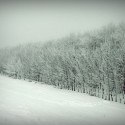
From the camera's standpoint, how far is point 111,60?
129 ft

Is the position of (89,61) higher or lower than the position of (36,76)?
higher

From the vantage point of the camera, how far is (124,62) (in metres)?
39.5

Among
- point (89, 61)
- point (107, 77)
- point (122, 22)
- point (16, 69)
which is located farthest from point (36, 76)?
point (122, 22)

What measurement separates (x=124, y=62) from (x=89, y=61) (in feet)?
38.3

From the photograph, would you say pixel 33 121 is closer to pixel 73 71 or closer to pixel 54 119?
pixel 54 119

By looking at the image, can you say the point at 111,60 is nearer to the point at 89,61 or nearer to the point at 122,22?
the point at 89,61

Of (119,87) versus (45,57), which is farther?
(45,57)

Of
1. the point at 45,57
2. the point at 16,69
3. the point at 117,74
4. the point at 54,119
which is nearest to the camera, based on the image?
the point at 54,119

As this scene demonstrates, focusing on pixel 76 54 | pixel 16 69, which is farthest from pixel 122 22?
pixel 16 69

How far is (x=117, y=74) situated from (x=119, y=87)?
3785mm

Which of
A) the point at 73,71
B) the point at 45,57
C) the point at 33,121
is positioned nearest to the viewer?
the point at 33,121

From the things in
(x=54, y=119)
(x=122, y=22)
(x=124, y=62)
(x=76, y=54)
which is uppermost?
(x=122, y=22)

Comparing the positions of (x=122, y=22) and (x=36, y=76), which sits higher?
(x=122, y=22)

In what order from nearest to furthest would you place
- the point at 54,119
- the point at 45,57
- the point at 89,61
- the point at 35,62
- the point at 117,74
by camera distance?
the point at 54,119, the point at 117,74, the point at 89,61, the point at 45,57, the point at 35,62
